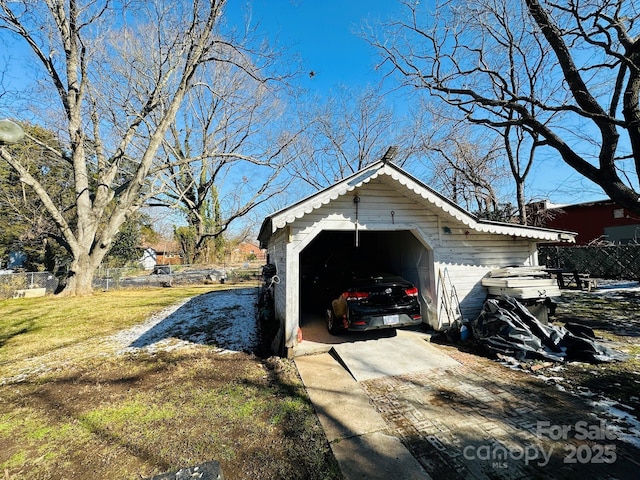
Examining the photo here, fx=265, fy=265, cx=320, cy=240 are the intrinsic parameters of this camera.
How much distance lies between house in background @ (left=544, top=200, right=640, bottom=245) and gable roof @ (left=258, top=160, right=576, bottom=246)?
14926mm

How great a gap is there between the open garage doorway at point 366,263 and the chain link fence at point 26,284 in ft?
50.6

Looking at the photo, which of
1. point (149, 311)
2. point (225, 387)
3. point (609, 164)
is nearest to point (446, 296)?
point (225, 387)

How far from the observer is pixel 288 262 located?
498 centimetres

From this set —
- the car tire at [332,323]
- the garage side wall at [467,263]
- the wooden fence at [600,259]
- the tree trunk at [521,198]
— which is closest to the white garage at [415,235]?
the garage side wall at [467,263]

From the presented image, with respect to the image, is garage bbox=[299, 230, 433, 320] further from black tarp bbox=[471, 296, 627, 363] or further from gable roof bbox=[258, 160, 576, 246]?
black tarp bbox=[471, 296, 627, 363]

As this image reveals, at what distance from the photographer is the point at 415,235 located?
19.3 feet

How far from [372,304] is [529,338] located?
8.90 ft

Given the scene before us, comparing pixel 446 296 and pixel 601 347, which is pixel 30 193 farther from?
pixel 601 347

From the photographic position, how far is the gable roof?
4719mm

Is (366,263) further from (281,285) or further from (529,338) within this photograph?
(529,338)

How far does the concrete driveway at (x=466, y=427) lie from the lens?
2.34 meters

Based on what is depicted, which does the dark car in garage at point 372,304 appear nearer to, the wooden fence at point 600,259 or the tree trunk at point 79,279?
the tree trunk at point 79,279

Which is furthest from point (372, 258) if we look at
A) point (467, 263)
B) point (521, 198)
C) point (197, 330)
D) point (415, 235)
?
point (521, 198)

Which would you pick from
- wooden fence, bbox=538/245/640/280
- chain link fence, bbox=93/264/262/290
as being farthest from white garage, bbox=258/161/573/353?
chain link fence, bbox=93/264/262/290
